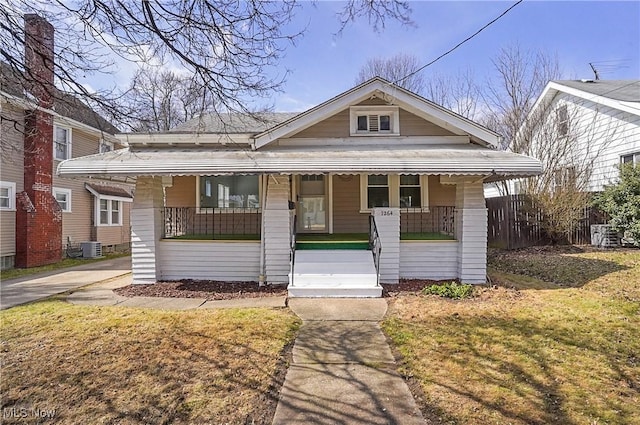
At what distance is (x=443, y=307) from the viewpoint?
657cm

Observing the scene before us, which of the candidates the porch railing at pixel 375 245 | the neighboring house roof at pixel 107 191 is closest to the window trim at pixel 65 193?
the neighboring house roof at pixel 107 191

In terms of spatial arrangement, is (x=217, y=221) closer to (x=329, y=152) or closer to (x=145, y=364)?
(x=329, y=152)

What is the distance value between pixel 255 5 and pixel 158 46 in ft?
4.63

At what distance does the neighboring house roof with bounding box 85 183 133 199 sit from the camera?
1703cm

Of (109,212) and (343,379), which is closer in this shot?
(343,379)

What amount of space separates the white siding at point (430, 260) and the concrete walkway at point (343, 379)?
9.73ft

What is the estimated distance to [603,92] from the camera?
14.6m

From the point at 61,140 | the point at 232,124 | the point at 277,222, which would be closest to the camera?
the point at 277,222

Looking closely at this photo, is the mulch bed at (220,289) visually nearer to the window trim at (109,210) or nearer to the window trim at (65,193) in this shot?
the window trim at (65,193)

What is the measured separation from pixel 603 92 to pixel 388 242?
1326 centimetres

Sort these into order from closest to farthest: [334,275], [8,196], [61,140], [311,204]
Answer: [334,275] < [311,204] < [8,196] < [61,140]

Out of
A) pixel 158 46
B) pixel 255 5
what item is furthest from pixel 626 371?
pixel 158 46

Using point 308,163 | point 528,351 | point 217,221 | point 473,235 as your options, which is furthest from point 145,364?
point 473,235

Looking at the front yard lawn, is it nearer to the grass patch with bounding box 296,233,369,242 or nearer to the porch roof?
the grass patch with bounding box 296,233,369,242
